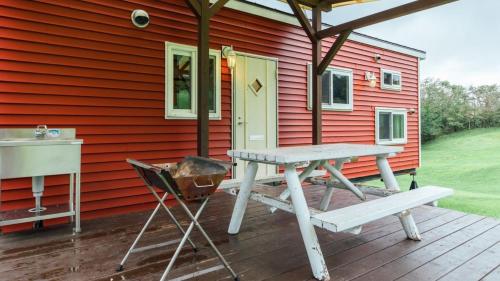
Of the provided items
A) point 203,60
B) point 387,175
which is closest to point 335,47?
point 203,60

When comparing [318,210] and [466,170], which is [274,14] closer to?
[318,210]

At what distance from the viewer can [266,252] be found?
2.33 m

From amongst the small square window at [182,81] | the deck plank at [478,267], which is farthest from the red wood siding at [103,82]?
the deck plank at [478,267]

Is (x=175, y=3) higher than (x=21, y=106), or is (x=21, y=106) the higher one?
(x=175, y=3)

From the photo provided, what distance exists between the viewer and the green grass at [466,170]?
648 cm

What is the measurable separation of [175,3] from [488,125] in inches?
668

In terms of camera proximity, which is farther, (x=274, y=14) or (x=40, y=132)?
(x=274, y=14)

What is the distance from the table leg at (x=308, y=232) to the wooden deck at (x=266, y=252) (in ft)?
0.30

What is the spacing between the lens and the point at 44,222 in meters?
3.21

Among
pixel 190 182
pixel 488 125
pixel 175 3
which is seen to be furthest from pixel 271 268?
pixel 488 125

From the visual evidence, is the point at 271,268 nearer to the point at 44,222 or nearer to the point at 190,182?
the point at 190,182

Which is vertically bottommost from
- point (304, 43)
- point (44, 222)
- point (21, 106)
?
point (44, 222)

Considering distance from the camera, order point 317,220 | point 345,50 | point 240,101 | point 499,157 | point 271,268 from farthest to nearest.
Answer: point 499,157
point 345,50
point 240,101
point 271,268
point 317,220

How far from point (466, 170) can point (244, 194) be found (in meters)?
10.6
